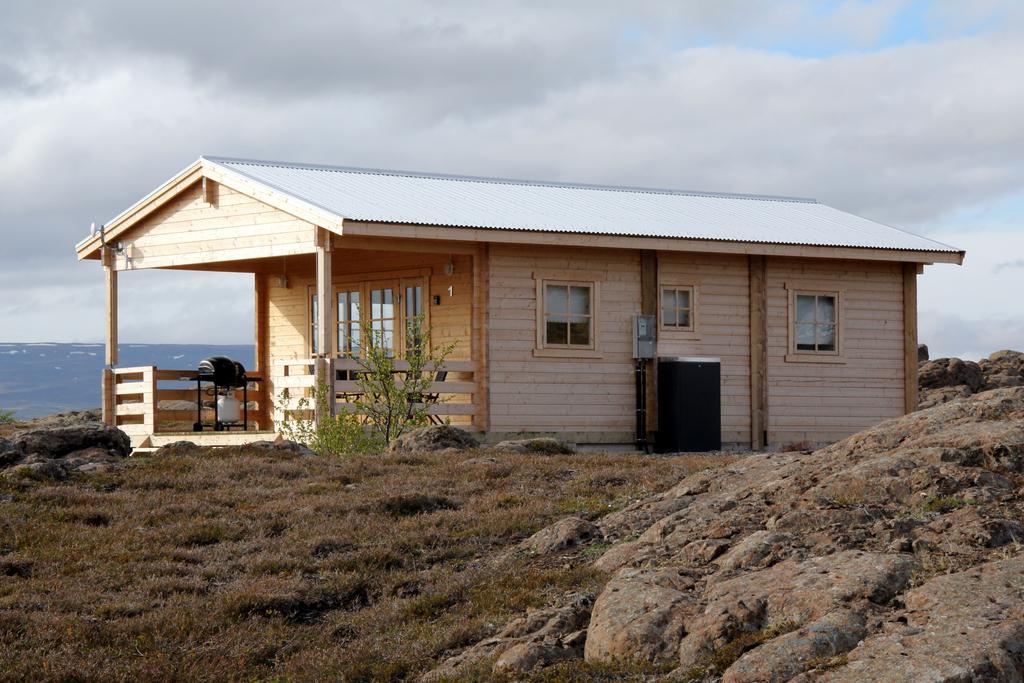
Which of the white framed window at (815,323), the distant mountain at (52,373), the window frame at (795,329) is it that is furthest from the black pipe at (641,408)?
the distant mountain at (52,373)

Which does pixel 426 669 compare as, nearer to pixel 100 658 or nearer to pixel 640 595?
pixel 640 595

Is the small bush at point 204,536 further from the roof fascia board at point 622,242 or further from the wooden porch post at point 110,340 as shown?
the wooden porch post at point 110,340

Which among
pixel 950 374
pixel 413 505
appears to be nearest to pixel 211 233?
pixel 413 505

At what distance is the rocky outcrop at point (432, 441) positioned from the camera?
13.8m

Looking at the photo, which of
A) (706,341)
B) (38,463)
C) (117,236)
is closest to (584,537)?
(38,463)

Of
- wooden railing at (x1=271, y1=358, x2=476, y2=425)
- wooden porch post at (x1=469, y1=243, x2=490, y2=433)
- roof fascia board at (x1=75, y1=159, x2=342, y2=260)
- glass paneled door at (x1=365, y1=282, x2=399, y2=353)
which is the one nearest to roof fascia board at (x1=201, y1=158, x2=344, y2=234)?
roof fascia board at (x1=75, y1=159, x2=342, y2=260)

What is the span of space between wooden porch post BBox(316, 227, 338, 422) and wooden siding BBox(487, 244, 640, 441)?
2256mm

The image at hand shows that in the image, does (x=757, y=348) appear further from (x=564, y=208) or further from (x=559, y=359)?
(x=564, y=208)

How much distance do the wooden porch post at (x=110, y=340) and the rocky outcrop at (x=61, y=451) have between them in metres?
5.57

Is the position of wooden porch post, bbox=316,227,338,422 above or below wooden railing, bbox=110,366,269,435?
above

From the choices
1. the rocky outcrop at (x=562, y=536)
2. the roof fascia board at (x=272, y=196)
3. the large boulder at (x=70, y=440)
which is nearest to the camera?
the rocky outcrop at (x=562, y=536)

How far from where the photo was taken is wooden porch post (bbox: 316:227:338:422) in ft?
54.2

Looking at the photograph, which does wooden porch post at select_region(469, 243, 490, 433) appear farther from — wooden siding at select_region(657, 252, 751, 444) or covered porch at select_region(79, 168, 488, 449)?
wooden siding at select_region(657, 252, 751, 444)

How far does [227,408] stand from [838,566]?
14756 millimetres
